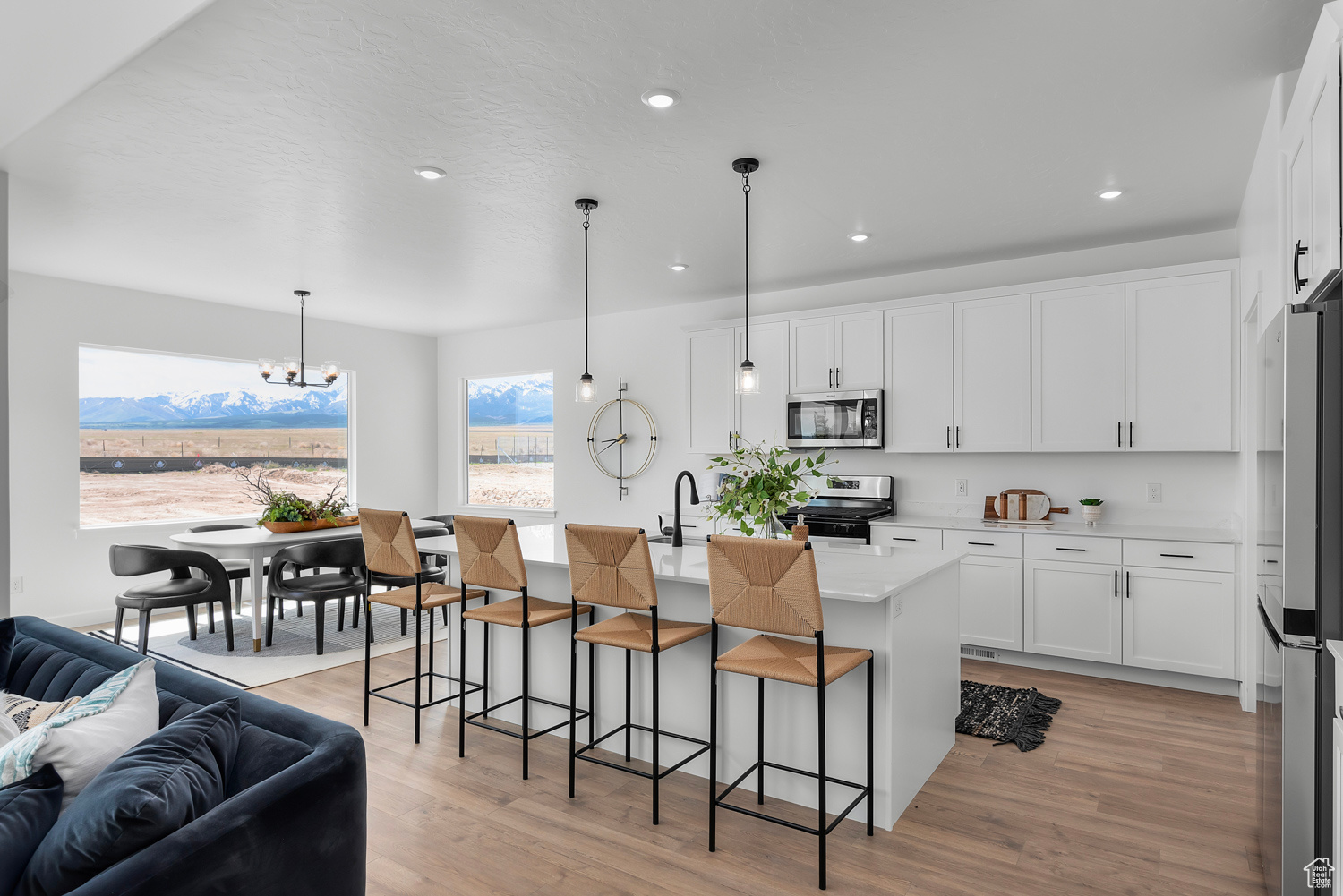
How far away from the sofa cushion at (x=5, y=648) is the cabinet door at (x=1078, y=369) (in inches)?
193

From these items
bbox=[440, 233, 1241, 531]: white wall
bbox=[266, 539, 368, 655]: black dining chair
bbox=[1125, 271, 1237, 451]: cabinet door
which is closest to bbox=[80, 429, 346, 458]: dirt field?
bbox=[440, 233, 1241, 531]: white wall

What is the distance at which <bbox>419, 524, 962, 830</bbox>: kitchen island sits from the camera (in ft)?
8.63

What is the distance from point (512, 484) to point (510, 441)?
0.45 meters

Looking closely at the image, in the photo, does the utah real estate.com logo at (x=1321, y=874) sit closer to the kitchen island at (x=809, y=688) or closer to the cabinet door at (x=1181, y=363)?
the kitchen island at (x=809, y=688)

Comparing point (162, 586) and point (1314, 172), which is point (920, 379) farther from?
point (162, 586)

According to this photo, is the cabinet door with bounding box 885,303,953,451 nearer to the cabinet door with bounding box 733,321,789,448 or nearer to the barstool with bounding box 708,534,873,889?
the cabinet door with bounding box 733,321,789,448

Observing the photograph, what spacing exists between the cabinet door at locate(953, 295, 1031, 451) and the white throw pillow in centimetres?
445

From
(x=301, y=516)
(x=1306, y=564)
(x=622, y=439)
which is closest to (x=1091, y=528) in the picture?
(x=1306, y=564)

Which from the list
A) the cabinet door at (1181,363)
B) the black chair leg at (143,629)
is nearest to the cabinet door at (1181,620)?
the cabinet door at (1181,363)

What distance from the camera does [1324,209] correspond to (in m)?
1.79

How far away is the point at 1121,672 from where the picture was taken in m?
4.28

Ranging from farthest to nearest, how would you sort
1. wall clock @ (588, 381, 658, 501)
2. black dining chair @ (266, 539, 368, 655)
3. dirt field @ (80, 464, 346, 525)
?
1. wall clock @ (588, 381, 658, 501)
2. dirt field @ (80, 464, 346, 525)
3. black dining chair @ (266, 539, 368, 655)

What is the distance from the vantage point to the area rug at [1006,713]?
3.41 meters

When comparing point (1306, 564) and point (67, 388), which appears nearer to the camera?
point (1306, 564)
